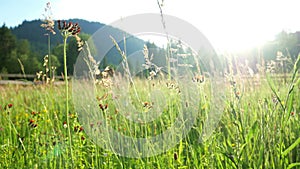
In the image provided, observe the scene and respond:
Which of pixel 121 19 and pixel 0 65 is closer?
pixel 121 19

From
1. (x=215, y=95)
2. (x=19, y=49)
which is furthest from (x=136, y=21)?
(x=19, y=49)

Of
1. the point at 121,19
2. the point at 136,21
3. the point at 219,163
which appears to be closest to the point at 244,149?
the point at 219,163

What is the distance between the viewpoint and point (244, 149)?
3.68 feet

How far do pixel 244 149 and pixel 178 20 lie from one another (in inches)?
50.7

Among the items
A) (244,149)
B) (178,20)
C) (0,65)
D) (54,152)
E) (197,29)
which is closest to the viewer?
(244,149)

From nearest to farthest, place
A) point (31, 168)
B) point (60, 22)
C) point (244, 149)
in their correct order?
point (60, 22), point (244, 149), point (31, 168)

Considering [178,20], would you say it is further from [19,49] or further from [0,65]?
[19,49]

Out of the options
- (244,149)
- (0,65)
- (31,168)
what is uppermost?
(0,65)

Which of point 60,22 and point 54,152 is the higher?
point 60,22

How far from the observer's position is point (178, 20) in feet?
7.22

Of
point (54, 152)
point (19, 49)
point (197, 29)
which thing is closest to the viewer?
point (54, 152)

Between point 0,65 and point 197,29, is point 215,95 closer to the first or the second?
point 197,29

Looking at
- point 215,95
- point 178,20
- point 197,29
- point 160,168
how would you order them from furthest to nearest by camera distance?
1. point 215,95
2. point 197,29
3. point 178,20
4. point 160,168

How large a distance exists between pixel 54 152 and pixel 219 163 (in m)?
1.03
